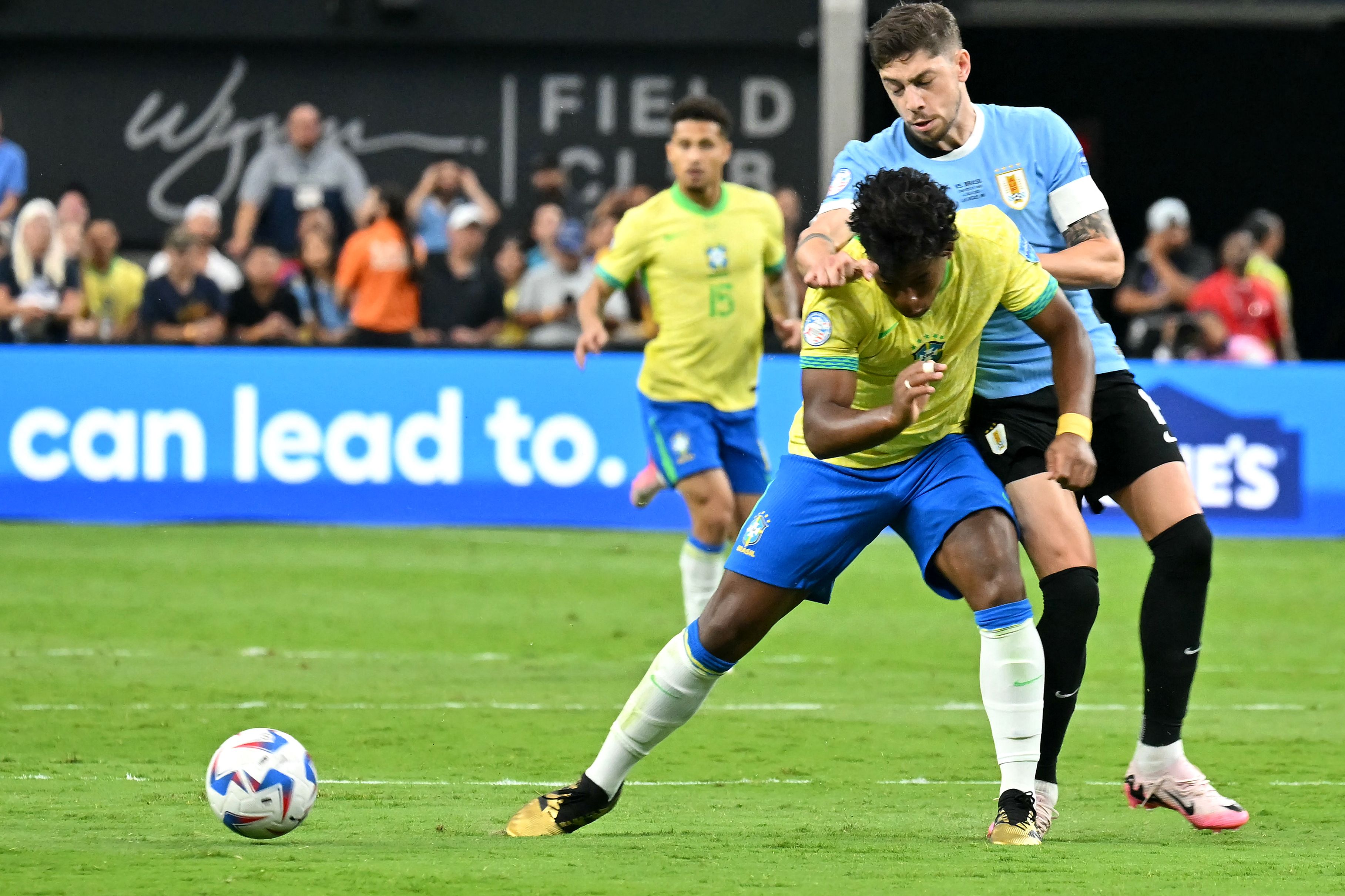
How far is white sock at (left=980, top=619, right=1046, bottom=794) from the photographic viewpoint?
581 cm

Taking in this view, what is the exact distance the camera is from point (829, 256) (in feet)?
18.5

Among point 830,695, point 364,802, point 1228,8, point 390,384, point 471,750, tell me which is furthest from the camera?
point 1228,8

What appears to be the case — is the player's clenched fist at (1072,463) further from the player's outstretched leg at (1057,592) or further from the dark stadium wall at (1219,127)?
the dark stadium wall at (1219,127)

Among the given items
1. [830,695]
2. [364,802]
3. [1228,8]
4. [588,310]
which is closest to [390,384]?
[588,310]

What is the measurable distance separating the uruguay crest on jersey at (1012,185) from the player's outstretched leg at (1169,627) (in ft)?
2.92

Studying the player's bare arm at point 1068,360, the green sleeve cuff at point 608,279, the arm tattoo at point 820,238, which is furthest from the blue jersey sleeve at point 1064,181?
the green sleeve cuff at point 608,279

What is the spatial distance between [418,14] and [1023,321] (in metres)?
17.1

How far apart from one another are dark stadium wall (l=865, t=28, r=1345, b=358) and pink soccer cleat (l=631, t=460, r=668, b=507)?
1378 centimetres

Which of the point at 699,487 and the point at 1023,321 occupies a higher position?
the point at 1023,321

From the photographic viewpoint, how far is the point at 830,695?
371 inches

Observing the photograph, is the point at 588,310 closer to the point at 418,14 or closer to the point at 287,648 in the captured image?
the point at 287,648

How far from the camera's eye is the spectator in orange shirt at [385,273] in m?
16.5

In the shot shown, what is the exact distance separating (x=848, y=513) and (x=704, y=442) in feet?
14.2
